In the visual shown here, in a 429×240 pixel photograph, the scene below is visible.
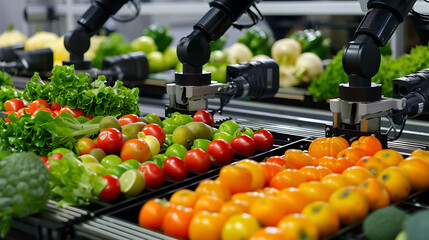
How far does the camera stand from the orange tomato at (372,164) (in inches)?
76.4

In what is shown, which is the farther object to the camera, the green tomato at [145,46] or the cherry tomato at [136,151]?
the green tomato at [145,46]

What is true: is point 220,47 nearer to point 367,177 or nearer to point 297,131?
point 297,131

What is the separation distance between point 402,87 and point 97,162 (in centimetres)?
126

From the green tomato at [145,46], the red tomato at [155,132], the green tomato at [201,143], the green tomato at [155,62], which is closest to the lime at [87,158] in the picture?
the red tomato at [155,132]

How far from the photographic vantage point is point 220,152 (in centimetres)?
228

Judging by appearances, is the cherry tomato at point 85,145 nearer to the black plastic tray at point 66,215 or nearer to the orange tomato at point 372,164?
the black plastic tray at point 66,215

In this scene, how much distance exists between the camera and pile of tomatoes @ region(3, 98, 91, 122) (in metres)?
2.69

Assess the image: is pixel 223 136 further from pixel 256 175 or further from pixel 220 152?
pixel 256 175

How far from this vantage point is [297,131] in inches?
111

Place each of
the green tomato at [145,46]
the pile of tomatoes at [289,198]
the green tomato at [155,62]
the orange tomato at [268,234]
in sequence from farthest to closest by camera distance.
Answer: the green tomato at [145,46] < the green tomato at [155,62] < the pile of tomatoes at [289,198] < the orange tomato at [268,234]

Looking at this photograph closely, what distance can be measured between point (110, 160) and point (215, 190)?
0.58 meters

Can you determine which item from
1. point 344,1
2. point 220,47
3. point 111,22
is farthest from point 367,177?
point 111,22

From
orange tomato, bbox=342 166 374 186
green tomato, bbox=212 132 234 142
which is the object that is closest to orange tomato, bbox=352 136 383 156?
orange tomato, bbox=342 166 374 186

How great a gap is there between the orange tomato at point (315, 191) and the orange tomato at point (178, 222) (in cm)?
34
